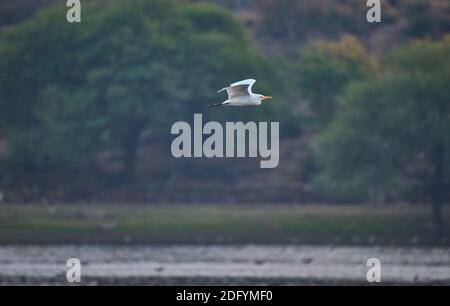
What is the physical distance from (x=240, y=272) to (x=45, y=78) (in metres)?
30.7

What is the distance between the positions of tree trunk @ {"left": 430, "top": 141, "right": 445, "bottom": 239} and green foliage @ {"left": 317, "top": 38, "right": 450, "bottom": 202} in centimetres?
19

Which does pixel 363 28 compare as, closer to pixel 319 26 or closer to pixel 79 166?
pixel 319 26

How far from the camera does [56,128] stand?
7656cm

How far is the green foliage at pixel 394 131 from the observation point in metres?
67.6

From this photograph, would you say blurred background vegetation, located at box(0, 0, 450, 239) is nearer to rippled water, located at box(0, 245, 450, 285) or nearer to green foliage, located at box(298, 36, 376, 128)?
green foliage, located at box(298, 36, 376, 128)

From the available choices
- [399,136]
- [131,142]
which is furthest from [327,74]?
[399,136]

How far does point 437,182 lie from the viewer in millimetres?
68125

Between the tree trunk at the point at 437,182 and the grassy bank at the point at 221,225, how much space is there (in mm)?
497

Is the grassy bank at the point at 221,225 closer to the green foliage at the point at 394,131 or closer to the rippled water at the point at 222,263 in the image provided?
the green foliage at the point at 394,131

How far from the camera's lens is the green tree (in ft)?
222

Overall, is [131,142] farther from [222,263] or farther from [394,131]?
[222,263]

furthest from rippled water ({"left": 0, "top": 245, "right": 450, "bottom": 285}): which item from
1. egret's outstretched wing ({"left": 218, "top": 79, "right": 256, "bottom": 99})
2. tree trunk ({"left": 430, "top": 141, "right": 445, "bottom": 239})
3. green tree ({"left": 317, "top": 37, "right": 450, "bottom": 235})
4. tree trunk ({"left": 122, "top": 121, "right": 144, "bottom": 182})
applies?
tree trunk ({"left": 122, "top": 121, "right": 144, "bottom": 182})

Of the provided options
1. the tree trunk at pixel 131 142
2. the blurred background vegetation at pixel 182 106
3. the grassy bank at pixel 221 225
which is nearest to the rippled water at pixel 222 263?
the grassy bank at pixel 221 225
